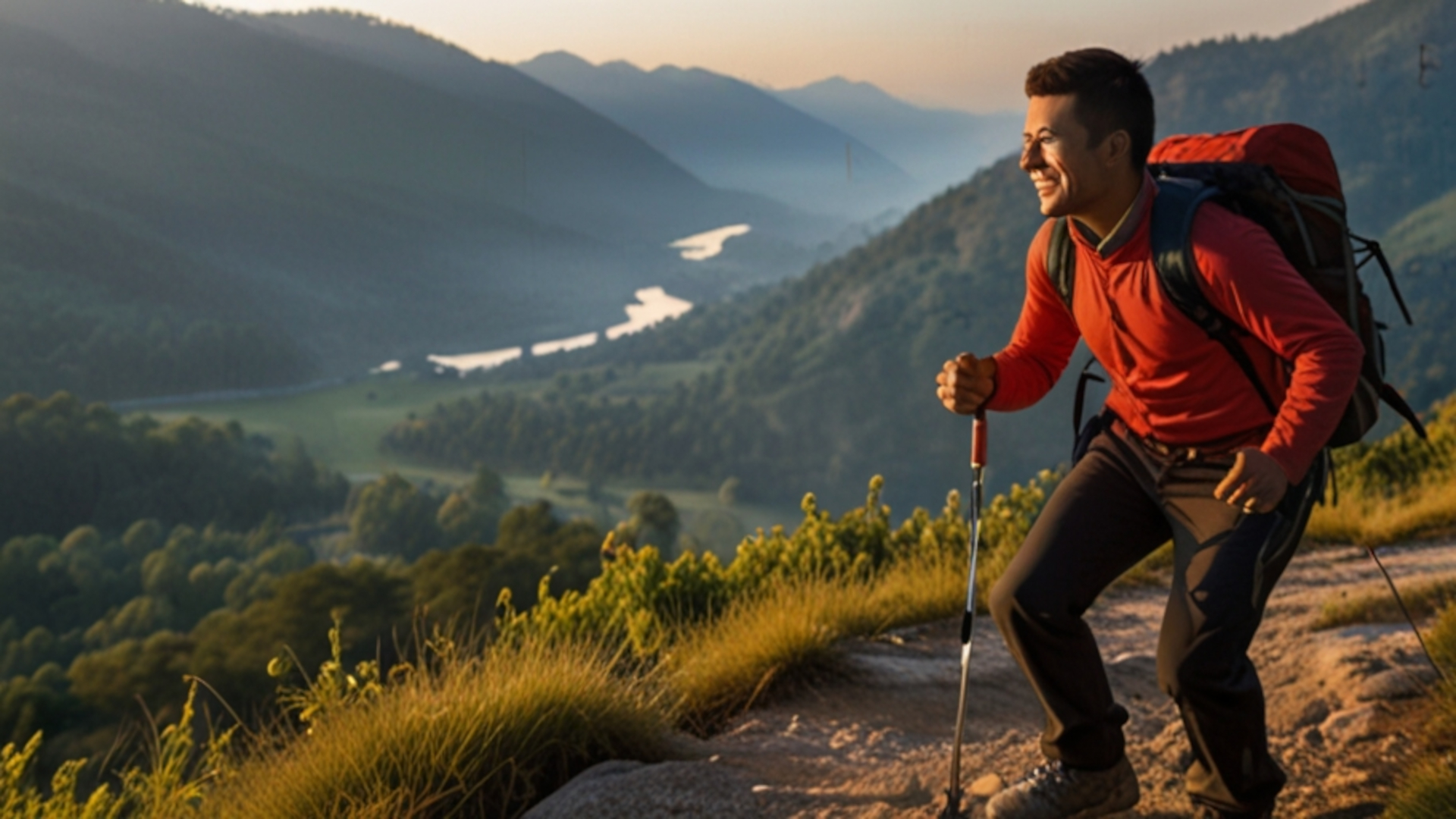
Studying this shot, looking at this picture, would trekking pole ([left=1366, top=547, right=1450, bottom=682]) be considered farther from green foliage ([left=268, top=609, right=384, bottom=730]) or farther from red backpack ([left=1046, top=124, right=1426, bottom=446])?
green foliage ([left=268, top=609, right=384, bottom=730])

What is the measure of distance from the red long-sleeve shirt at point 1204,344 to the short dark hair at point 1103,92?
17cm

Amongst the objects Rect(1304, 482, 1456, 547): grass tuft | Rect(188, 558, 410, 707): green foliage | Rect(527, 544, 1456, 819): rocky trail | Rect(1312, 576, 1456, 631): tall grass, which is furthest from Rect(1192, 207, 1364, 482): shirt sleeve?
Rect(188, 558, 410, 707): green foliage

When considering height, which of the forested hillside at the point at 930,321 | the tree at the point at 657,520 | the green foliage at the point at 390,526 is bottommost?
the green foliage at the point at 390,526

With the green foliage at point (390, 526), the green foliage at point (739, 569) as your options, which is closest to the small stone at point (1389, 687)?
the green foliage at point (739, 569)

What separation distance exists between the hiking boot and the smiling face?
4.70 ft

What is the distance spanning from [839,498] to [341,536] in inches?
2095

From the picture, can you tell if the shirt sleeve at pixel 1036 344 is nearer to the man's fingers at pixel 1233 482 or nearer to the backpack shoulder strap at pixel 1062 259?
the backpack shoulder strap at pixel 1062 259

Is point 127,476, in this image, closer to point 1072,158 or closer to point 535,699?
point 535,699

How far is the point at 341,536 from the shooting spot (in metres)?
116

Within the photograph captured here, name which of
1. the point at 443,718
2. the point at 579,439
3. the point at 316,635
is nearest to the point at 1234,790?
the point at 443,718

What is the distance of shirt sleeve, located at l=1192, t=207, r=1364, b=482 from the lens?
240 cm

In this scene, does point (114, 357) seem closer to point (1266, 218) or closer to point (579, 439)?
point (579, 439)

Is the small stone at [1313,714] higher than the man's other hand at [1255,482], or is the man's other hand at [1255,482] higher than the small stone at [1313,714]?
the man's other hand at [1255,482]

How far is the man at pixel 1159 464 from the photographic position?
96.8 inches
